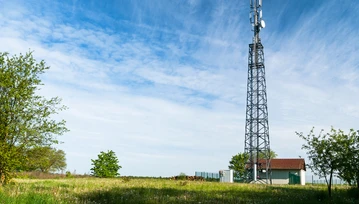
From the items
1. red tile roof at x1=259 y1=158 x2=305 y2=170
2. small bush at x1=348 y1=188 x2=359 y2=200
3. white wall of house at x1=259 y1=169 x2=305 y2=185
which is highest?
red tile roof at x1=259 y1=158 x2=305 y2=170

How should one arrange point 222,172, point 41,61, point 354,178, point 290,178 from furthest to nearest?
point 290,178 → point 222,172 → point 41,61 → point 354,178

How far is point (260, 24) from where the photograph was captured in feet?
177

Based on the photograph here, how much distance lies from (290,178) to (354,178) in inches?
1620

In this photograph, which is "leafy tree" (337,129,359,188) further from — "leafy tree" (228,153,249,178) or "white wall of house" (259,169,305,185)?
"leafy tree" (228,153,249,178)

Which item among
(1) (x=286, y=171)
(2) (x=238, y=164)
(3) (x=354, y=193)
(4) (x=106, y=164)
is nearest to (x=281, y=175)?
(1) (x=286, y=171)

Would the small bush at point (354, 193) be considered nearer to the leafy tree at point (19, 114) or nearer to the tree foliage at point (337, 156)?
the tree foliage at point (337, 156)

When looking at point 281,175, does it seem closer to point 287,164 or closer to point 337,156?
point 287,164

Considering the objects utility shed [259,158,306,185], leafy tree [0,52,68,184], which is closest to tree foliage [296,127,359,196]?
leafy tree [0,52,68,184]

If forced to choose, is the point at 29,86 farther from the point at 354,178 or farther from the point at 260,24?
the point at 260,24

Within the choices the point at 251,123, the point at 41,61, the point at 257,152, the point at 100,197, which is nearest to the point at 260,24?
the point at 251,123

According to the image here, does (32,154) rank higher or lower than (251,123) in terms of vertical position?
lower

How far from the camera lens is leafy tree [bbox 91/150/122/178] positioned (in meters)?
57.7

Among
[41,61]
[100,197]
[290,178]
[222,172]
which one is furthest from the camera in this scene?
[290,178]

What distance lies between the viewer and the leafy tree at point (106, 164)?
5766cm
